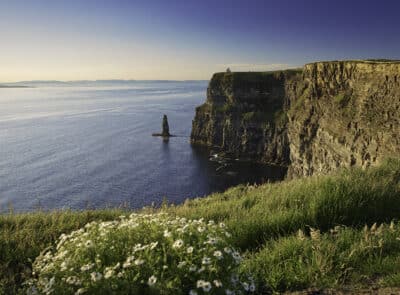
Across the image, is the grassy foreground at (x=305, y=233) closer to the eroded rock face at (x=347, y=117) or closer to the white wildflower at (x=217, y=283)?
the white wildflower at (x=217, y=283)

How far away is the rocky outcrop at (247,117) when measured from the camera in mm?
108500

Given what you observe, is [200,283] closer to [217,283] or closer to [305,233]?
[217,283]

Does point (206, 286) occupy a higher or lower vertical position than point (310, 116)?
higher

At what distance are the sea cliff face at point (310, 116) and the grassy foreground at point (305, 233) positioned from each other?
5404 mm

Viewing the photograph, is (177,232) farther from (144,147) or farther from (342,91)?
(144,147)

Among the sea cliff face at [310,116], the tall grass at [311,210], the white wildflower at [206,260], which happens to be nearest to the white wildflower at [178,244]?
the white wildflower at [206,260]

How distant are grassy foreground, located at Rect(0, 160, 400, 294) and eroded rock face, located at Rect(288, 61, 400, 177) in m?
28.5

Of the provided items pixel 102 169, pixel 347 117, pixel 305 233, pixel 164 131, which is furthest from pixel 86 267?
pixel 164 131

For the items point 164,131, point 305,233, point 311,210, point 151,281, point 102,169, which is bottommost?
point 102,169

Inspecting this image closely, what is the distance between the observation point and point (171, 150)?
114 meters

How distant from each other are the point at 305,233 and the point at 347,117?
51.9 meters

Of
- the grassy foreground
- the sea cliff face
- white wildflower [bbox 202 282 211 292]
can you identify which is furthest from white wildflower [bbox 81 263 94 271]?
the sea cliff face

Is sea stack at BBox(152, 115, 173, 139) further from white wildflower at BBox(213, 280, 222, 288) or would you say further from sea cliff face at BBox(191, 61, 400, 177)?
white wildflower at BBox(213, 280, 222, 288)

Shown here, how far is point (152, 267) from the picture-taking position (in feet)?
13.3
